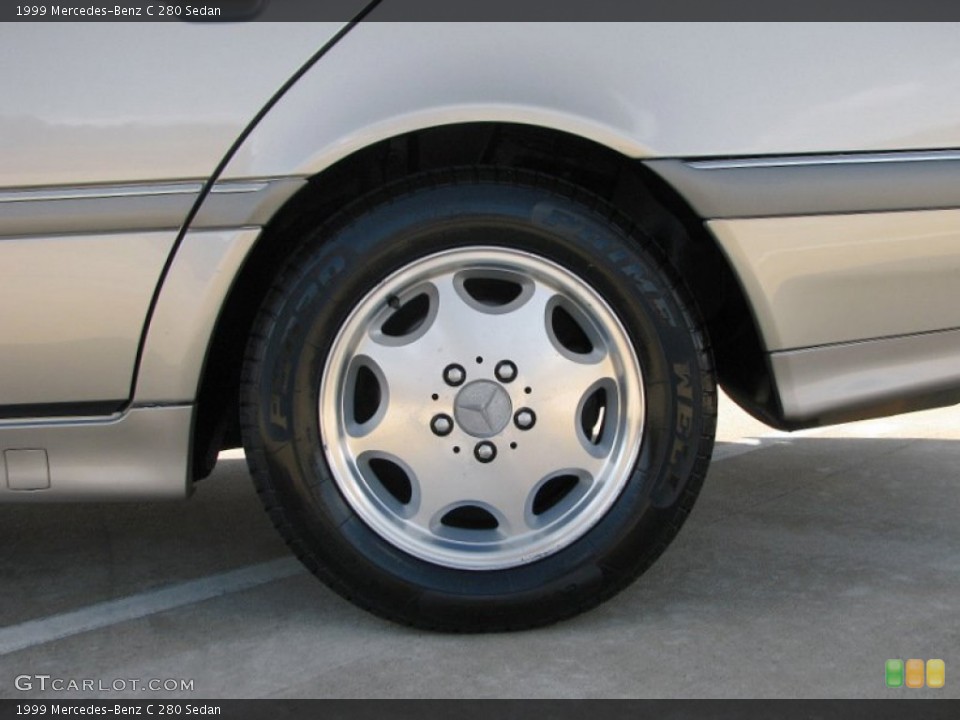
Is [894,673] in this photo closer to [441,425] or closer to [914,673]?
[914,673]

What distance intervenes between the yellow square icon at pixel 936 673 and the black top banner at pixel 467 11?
1.08 metres

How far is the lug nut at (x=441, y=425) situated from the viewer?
7.92 feet

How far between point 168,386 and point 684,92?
1.01 metres

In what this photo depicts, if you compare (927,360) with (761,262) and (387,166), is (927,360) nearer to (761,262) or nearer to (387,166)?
(761,262)

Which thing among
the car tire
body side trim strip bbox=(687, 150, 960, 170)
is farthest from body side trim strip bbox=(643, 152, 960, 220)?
the car tire

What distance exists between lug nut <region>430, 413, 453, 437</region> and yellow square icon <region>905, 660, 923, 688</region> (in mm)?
865

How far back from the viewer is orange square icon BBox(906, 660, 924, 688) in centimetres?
218

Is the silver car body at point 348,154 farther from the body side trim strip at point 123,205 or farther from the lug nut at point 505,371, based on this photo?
the lug nut at point 505,371

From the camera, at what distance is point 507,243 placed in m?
2.39

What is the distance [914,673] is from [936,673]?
34 mm

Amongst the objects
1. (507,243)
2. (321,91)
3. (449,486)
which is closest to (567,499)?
(449,486)

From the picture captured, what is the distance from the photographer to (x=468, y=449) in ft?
7.95
